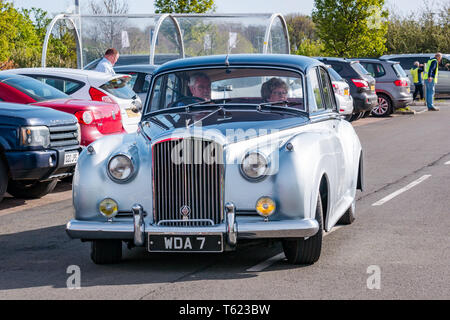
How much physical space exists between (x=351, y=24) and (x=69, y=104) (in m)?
30.6

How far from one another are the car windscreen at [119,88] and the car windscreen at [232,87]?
19.2 feet

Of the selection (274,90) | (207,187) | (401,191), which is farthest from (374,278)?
(401,191)

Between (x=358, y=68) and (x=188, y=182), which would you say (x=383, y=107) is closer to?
(x=358, y=68)

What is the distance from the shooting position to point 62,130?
36.2ft

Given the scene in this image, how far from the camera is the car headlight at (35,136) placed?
10.4m

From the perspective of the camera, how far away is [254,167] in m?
6.57

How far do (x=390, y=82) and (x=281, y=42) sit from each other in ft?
20.9

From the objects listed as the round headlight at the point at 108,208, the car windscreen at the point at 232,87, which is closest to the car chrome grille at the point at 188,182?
the round headlight at the point at 108,208

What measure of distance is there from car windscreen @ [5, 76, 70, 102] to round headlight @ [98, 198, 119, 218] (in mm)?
5920

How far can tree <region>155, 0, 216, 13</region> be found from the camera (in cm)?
4174

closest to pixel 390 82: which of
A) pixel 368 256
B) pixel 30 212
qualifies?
pixel 30 212

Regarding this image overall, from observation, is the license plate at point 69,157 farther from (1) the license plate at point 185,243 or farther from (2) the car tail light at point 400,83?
(2) the car tail light at point 400,83

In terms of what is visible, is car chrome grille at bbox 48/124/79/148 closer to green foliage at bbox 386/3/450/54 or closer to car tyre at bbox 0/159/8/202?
car tyre at bbox 0/159/8/202

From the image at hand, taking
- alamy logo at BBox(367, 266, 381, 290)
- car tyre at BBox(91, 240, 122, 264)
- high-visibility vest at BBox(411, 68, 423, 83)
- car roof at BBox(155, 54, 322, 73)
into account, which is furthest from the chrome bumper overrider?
high-visibility vest at BBox(411, 68, 423, 83)
